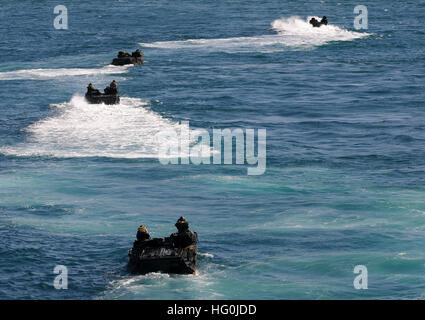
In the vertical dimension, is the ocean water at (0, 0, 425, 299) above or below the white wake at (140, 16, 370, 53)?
below

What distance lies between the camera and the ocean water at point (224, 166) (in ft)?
93.2

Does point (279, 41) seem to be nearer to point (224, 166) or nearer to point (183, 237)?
point (224, 166)

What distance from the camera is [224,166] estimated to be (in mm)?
41688

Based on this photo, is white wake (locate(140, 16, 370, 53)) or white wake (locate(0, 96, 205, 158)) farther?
white wake (locate(140, 16, 370, 53))

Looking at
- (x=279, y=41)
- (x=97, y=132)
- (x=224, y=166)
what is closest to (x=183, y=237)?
(x=224, y=166)

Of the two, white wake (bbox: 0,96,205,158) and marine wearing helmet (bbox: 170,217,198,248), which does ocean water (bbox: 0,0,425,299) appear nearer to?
white wake (bbox: 0,96,205,158)

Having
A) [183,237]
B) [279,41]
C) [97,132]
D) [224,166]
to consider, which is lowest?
[183,237]

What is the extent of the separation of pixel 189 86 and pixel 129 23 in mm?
35518

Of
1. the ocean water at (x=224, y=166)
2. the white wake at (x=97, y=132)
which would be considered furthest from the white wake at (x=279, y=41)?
the white wake at (x=97, y=132)

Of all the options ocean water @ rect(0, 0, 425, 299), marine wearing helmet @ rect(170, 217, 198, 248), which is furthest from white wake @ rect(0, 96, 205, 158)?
marine wearing helmet @ rect(170, 217, 198, 248)

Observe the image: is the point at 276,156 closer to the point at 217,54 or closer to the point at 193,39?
the point at 217,54

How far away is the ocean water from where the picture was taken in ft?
93.2

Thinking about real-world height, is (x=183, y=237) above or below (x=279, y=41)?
below

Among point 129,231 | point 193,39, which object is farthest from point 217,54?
point 129,231
